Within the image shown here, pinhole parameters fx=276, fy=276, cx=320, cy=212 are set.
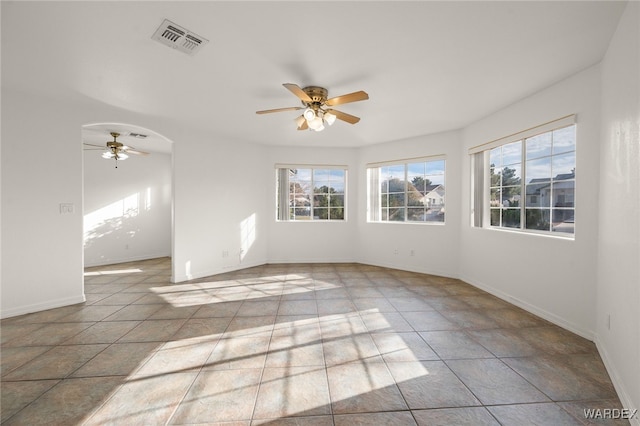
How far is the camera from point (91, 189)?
6.02 metres

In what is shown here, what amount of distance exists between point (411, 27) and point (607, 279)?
265 centimetres

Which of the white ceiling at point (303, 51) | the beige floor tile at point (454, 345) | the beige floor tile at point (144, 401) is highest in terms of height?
the white ceiling at point (303, 51)

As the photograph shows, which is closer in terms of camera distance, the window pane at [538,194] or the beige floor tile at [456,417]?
the beige floor tile at [456,417]

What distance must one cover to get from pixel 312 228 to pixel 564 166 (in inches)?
173

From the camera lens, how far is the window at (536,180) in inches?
121

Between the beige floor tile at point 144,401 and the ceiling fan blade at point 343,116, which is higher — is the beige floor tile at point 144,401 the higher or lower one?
the lower one

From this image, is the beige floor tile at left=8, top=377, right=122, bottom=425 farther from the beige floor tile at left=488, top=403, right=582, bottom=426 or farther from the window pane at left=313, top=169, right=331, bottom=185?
the window pane at left=313, top=169, right=331, bottom=185

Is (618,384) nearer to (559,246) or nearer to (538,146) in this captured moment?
(559,246)

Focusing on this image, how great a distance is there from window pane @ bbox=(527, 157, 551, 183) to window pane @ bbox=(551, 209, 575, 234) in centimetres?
43

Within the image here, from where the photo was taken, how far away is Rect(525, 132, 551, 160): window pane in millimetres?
3311

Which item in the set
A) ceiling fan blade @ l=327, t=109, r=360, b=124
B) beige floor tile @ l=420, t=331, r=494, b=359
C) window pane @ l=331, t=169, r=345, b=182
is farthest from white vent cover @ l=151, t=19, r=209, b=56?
window pane @ l=331, t=169, r=345, b=182

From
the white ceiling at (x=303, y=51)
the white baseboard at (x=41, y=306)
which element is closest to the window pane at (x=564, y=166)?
the white ceiling at (x=303, y=51)

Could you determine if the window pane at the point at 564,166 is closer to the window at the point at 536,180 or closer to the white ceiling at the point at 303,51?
the window at the point at 536,180

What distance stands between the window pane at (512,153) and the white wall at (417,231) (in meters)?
0.94
